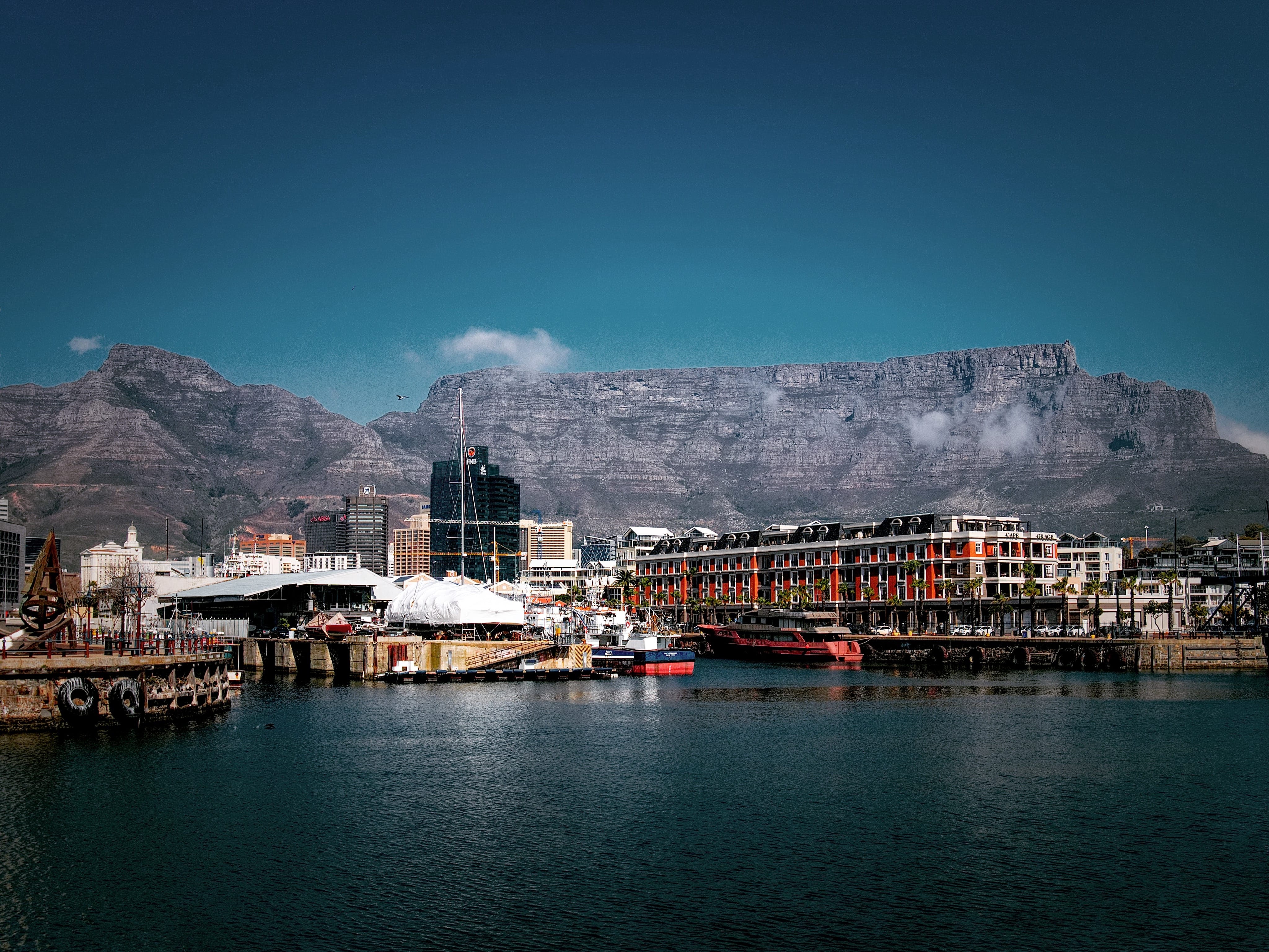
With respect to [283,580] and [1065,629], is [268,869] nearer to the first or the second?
[283,580]

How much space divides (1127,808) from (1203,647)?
9934 cm

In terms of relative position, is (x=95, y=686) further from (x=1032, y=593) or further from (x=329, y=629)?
(x=1032, y=593)

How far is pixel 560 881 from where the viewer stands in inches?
1655

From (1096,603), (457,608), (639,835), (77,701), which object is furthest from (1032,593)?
(639,835)

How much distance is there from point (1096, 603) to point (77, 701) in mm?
152545

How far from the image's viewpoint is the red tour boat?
16388 centimetres

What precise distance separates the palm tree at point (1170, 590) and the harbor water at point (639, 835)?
270 ft

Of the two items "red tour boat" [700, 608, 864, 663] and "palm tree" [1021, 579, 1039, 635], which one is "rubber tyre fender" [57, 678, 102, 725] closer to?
"red tour boat" [700, 608, 864, 663]

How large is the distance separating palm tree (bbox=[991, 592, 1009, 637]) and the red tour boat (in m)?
26.8

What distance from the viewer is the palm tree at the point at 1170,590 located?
16300cm

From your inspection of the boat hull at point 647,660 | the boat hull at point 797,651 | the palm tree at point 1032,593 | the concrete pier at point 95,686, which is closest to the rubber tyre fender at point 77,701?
the concrete pier at point 95,686

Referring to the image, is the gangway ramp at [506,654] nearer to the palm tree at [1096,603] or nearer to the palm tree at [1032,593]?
the palm tree at [1032,593]

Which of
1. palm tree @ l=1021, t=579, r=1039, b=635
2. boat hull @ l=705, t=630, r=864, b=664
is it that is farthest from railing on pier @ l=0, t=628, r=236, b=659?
palm tree @ l=1021, t=579, r=1039, b=635

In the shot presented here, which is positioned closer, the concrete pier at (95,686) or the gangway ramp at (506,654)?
the concrete pier at (95,686)
